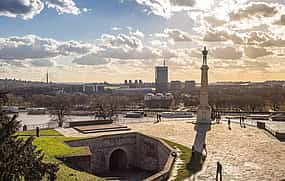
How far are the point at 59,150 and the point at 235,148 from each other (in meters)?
9.75

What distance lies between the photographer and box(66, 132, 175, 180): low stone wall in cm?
2394

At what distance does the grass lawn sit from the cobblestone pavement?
1.56 feet

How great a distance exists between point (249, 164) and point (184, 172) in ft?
12.5

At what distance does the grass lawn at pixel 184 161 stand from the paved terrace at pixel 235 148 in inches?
19.3

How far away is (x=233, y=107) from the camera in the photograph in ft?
178

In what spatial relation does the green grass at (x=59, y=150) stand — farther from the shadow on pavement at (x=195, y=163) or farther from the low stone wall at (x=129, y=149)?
the shadow on pavement at (x=195, y=163)

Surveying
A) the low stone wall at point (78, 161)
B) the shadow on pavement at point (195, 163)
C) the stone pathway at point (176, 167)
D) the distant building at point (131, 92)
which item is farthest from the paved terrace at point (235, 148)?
the distant building at point (131, 92)

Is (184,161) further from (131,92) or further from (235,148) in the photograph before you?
(131,92)

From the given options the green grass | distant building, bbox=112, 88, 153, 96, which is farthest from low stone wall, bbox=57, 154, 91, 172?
distant building, bbox=112, 88, 153, 96

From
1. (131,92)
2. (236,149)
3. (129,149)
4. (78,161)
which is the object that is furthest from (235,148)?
(131,92)

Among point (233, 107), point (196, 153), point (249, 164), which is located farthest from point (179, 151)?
point (233, 107)

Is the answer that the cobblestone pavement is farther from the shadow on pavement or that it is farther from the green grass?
the green grass

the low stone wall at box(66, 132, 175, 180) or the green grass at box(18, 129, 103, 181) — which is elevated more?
the green grass at box(18, 129, 103, 181)

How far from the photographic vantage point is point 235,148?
21.5 m
